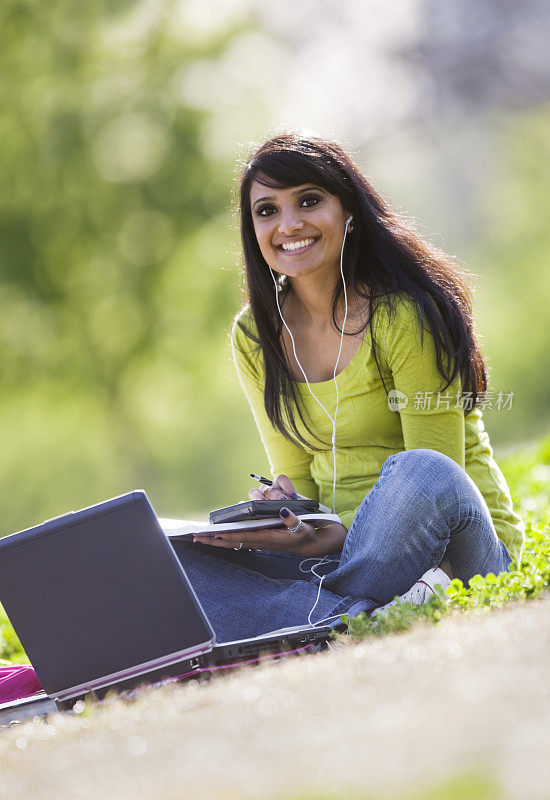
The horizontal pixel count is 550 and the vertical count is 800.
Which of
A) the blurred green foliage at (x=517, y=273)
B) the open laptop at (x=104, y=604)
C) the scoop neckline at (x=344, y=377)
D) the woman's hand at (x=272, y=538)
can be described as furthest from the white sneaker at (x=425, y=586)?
the blurred green foliage at (x=517, y=273)

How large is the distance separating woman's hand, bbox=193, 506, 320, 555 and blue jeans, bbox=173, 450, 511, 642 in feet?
0.41

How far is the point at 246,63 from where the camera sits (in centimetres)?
1413

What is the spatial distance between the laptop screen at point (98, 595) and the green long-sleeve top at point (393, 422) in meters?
0.98

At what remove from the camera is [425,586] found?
3.06m

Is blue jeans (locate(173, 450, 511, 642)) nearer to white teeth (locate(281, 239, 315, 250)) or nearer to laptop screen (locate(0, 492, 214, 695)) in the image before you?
laptop screen (locate(0, 492, 214, 695))

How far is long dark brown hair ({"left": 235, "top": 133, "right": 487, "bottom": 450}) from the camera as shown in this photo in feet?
11.8

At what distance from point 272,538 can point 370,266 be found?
1.18 m

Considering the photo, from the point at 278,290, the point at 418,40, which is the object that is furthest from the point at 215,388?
the point at 278,290

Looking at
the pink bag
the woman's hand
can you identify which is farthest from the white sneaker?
the pink bag

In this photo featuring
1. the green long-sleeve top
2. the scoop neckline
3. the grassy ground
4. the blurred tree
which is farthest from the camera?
the blurred tree

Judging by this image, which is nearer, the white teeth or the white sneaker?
the white sneaker

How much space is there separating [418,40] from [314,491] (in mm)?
15495

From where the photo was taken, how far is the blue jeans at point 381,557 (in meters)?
3.02

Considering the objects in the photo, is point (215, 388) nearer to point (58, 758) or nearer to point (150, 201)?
point (150, 201)
